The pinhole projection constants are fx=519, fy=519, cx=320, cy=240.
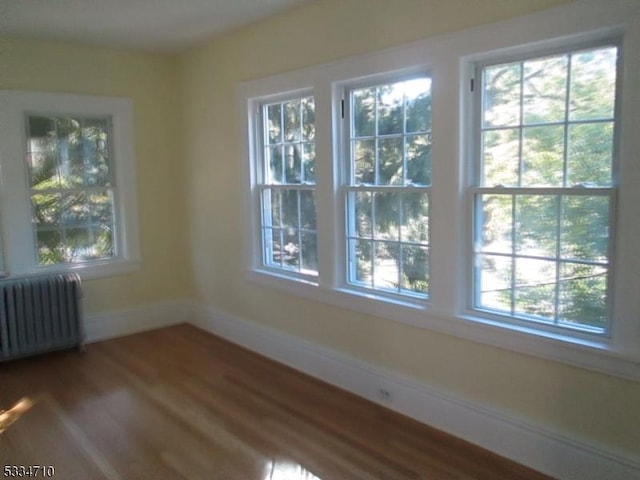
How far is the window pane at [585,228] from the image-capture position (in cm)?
234

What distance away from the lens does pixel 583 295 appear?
8.02 ft

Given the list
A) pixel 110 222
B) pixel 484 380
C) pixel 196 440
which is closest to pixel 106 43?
pixel 110 222

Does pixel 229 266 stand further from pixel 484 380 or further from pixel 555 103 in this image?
pixel 555 103

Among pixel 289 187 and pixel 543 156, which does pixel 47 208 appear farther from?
pixel 543 156

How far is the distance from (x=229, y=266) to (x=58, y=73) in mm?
2224

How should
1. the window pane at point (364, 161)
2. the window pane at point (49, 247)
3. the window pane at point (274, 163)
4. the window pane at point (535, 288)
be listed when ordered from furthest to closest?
the window pane at point (49, 247) < the window pane at point (274, 163) < the window pane at point (364, 161) < the window pane at point (535, 288)

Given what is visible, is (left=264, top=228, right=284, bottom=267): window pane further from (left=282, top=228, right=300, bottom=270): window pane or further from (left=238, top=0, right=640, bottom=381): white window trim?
(left=238, top=0, right=640, bottom=381): white window trim

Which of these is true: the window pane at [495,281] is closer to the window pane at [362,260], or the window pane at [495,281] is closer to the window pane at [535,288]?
the window pane at [535,288]

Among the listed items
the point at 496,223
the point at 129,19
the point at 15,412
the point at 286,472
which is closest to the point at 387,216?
the point at 496,223

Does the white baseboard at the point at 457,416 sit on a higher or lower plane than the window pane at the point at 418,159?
lower

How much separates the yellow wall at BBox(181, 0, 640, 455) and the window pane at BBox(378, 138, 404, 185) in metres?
0.59

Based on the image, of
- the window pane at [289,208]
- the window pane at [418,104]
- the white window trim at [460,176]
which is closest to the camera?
the white window trim at [460,176]

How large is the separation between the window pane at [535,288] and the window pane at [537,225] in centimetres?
6

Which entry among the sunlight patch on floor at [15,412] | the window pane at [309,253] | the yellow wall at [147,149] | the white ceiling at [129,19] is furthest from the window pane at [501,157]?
the yellow wall at [147,149]
